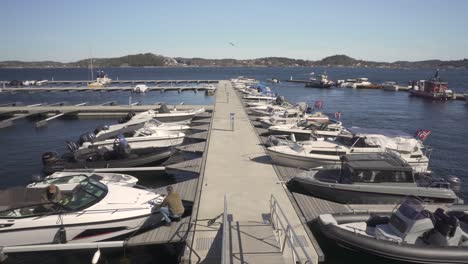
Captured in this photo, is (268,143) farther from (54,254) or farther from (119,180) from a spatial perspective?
(54,254)

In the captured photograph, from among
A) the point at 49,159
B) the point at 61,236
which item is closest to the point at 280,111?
the point at 49,159

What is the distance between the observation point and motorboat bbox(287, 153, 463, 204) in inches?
580

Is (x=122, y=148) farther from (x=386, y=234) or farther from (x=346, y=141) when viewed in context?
(x=386, y=234)

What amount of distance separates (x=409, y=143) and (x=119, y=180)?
15.4 metres

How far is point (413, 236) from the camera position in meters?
11.1

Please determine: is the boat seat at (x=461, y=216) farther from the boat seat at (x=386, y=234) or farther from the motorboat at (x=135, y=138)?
the motorboat at (x=135, y=138)

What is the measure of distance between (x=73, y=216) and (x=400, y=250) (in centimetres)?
1072

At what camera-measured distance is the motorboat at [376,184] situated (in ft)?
48.3

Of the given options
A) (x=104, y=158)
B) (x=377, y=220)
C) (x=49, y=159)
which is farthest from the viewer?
(x=104, y=158)

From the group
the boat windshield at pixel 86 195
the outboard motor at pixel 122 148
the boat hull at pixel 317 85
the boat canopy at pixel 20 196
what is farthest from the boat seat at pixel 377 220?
the boat hull at pixel 317 85

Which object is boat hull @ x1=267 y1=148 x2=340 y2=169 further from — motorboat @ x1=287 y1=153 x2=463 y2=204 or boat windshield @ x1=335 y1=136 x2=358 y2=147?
motorboat @ x1=287 y1=153 x2=463 y2=204

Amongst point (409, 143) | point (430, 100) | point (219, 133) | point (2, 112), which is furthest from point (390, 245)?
point (430, 100)

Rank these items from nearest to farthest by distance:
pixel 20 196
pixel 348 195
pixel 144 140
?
pixel 20 196 < pixel 348 195 < pixel 144 140

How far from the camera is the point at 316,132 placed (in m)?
26.2
